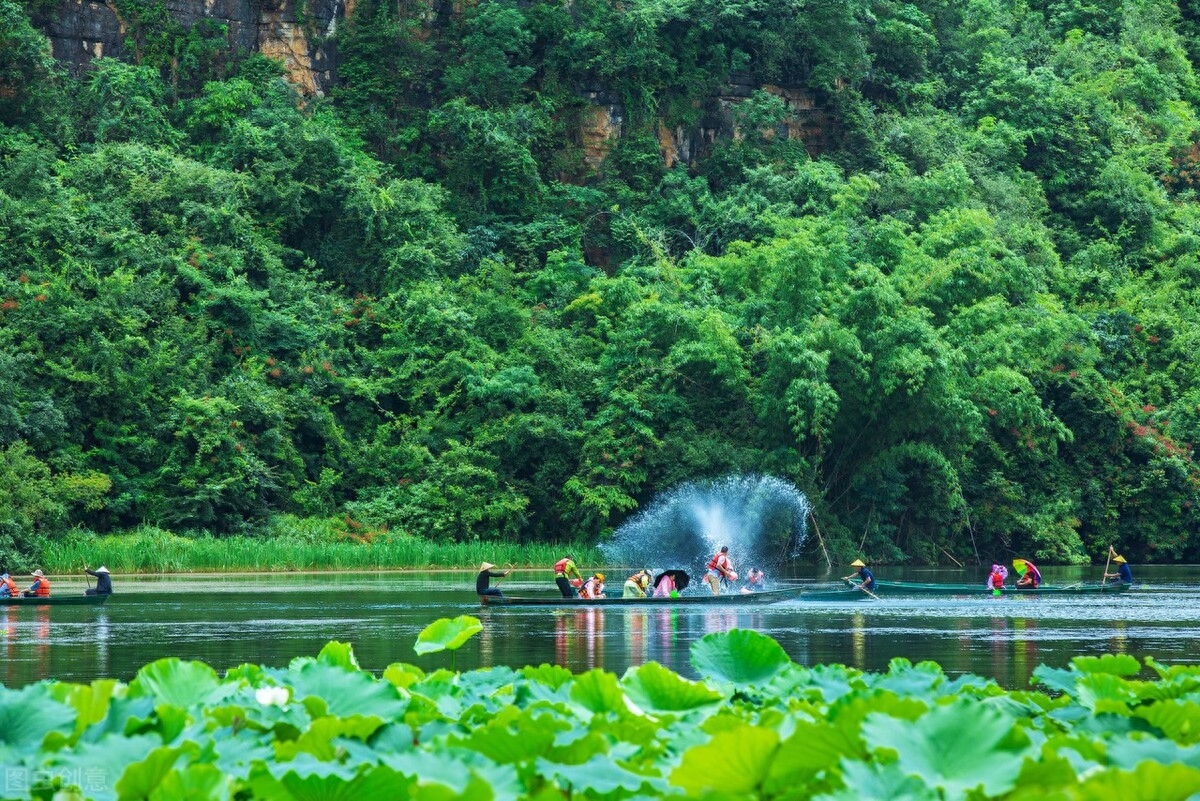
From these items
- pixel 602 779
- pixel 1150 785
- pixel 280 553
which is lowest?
pixel 280 553

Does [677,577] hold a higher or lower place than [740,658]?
lower

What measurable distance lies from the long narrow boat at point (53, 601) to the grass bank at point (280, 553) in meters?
7.53

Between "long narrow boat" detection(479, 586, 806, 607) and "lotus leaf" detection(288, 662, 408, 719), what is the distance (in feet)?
59.0

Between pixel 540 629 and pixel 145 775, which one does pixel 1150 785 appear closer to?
pixel 145 775

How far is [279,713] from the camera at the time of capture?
5.53 meters

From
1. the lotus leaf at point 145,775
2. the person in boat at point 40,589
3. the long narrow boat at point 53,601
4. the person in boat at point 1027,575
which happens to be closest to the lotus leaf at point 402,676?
the lotus leaf at point 145,775

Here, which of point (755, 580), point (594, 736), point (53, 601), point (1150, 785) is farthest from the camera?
point (755, 580)

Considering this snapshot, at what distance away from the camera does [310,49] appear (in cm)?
4684

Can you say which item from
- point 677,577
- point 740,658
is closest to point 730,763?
point 740,658

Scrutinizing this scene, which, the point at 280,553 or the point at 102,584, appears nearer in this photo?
the point at 102,584

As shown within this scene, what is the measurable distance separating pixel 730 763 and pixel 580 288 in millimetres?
40089

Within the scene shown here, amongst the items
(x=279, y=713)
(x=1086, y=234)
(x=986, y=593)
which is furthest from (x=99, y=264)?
(x=279, y=713)

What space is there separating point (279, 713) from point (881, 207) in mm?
40717

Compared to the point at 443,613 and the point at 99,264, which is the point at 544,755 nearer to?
the point at 443,613
